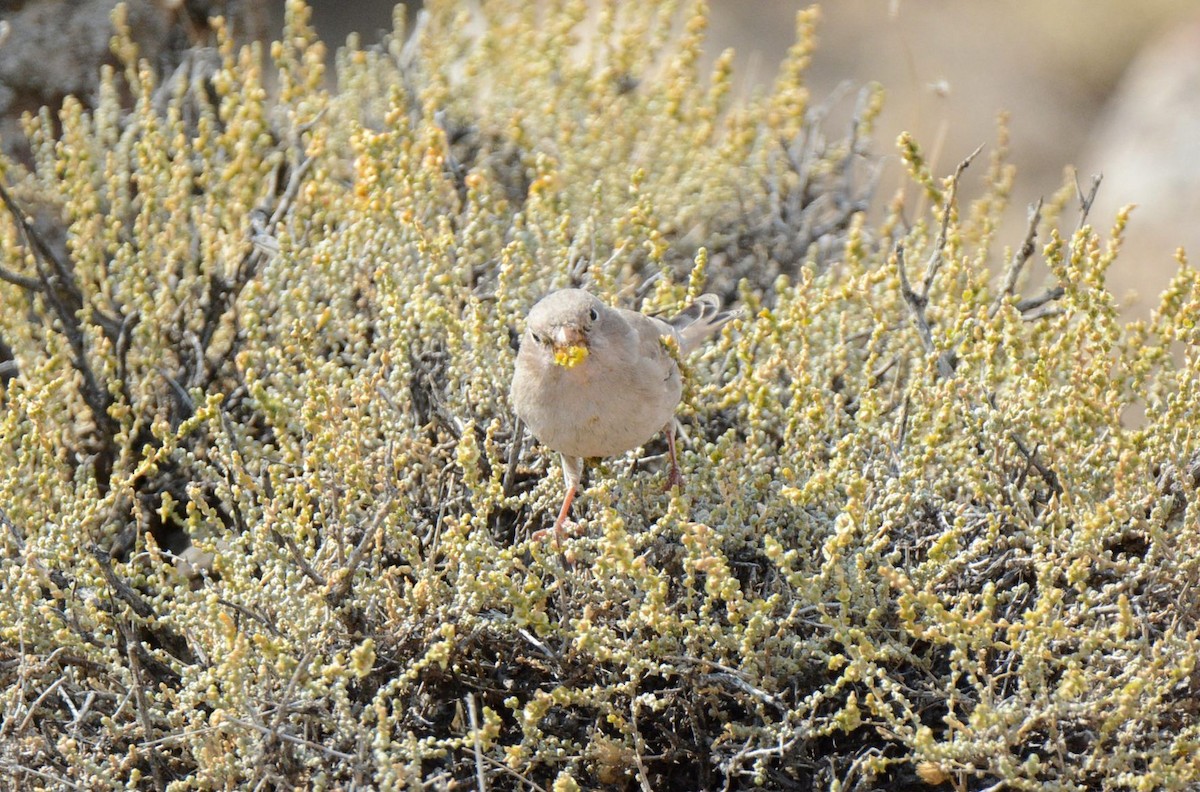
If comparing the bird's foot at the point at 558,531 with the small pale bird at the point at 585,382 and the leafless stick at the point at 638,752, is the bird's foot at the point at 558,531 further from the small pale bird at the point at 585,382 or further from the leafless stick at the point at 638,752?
the leafless stick at the point at 638,752

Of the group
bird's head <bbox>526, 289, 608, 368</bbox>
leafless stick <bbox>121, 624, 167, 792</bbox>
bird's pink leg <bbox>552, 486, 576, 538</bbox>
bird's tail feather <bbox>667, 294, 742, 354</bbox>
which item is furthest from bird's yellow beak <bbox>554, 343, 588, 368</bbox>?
leafless stick <bbox>121, 624, 167, 792</bbox>

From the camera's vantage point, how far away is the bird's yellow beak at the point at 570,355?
2.38 metres

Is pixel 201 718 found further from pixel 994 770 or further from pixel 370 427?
pixel 994 770

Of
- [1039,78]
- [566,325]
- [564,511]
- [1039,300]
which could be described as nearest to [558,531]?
[564,511]

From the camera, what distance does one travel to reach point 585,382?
2.46 m

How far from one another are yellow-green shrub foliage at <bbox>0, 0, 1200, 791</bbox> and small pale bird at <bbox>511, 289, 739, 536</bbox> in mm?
121

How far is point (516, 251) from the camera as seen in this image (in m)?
2.79

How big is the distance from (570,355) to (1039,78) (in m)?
8.38

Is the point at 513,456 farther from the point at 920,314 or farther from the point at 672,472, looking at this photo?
the point at 920,314

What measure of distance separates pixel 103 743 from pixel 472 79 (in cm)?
285

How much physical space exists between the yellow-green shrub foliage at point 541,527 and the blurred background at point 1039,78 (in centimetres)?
481

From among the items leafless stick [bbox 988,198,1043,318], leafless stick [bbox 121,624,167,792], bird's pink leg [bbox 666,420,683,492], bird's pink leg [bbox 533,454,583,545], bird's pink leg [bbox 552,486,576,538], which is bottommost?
leafless stick [bbox 121,624,167,792]

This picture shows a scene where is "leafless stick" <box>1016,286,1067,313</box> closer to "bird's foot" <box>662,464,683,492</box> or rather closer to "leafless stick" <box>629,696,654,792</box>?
"bird's foot" <box>662,464,683,492</box>

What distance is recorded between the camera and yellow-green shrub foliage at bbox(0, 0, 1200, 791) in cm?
204
